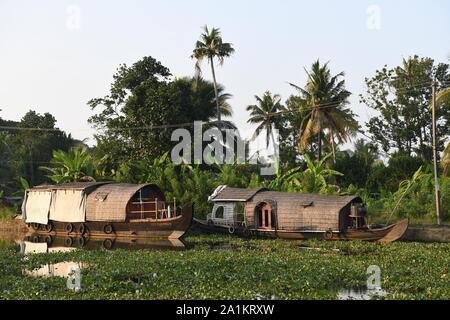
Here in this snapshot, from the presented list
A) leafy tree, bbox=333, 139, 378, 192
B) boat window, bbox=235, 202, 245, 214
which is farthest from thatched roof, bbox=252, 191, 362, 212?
leafy tree, bbox=333, 139, 378, 192

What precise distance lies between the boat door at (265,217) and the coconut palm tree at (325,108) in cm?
1185

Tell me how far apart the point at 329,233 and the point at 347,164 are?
13.7 metres

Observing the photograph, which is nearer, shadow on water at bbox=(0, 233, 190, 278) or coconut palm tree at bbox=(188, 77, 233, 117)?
shadow on water at bbox=(0, 233, 190, 278)

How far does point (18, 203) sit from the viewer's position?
36188mm

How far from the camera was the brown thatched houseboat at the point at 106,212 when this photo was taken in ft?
80.8

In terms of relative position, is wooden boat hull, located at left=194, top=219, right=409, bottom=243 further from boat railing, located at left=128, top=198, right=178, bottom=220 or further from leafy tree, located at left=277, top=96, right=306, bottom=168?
leafy tree, located at left=277, top=96, right=306, bottom=168

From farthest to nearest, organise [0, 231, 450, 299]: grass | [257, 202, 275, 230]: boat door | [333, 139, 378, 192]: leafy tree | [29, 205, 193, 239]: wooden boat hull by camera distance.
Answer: [333, 139, 378, 192]: leafy tree < [257, 202, 275, 230]: boat door < [29, 205, 193, 239]: wooden boat hull < [0, 231, 450, 299]: grass

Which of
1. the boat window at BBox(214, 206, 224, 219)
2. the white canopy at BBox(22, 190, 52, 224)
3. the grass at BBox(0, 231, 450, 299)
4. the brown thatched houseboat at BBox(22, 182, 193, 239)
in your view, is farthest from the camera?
the white canopy at BBox(22, 190, 52, 224)

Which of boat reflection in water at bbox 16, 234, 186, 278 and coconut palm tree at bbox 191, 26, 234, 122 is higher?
coconut palm tree at bbox 191, 26, 234, 122

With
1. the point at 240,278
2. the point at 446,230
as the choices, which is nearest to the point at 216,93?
the point at 446,230

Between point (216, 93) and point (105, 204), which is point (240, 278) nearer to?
point (105, 204)

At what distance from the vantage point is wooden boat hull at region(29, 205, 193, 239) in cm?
2375

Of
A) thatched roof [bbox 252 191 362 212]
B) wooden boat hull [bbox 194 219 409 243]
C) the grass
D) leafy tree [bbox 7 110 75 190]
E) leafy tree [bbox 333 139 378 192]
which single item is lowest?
the grass

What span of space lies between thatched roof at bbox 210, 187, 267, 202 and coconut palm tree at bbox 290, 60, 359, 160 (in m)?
10.8
